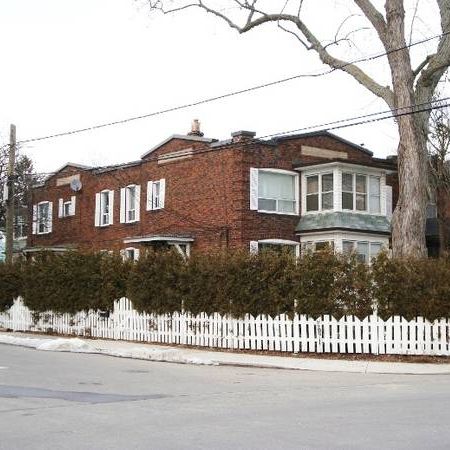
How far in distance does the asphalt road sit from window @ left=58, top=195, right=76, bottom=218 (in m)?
25.2

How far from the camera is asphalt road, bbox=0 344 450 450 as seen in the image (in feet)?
25.2

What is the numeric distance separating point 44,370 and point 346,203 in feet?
65.1

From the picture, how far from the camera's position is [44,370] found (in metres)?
14.9

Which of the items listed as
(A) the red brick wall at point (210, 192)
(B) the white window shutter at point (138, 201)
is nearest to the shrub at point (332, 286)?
(A) the red brick wall at point (210, 192)

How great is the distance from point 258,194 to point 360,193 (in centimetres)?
481

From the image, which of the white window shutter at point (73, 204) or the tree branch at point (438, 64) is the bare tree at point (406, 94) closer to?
the tree branch at point (438, 64)

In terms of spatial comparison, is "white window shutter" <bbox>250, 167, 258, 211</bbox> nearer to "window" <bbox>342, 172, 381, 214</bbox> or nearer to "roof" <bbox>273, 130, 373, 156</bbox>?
"roof" <bbox>273, 130, 373, 156</bbox>

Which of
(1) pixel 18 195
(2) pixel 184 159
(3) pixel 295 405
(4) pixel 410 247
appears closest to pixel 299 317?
(4) pixel 410 247

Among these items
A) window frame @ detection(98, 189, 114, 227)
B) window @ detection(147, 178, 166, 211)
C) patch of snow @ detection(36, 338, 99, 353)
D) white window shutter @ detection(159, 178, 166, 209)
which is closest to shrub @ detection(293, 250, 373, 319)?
patch of snow @ detection(36, 338, 99, 353)

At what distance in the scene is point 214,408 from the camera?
10.1 metres

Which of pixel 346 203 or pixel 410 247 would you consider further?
pixel 346 203

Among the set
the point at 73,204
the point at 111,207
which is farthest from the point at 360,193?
the point at 73,204

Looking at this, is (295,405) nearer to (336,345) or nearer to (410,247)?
(336,345)

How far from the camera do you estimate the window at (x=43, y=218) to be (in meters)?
42.4
